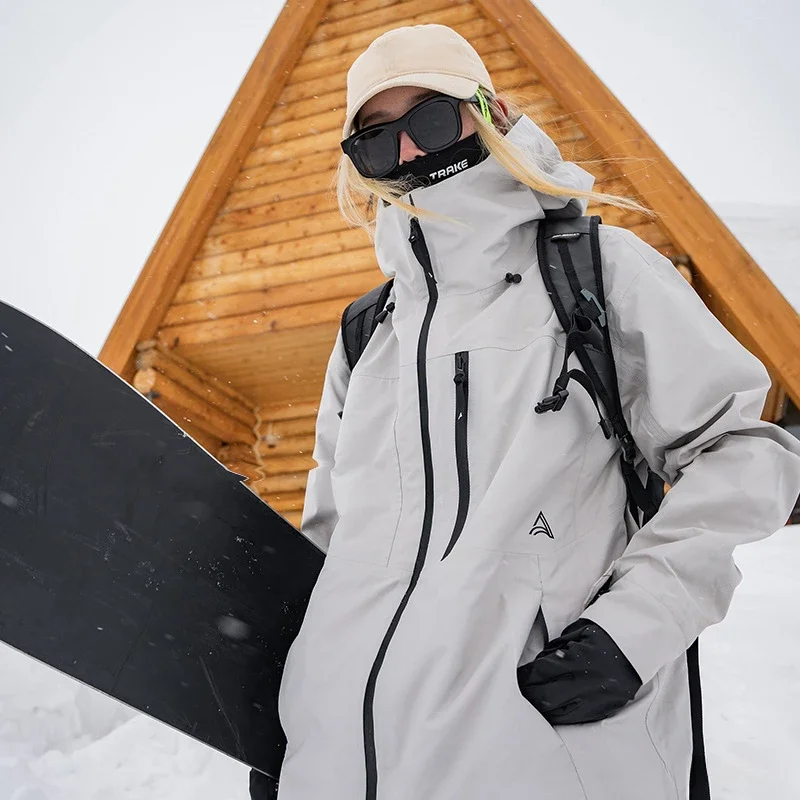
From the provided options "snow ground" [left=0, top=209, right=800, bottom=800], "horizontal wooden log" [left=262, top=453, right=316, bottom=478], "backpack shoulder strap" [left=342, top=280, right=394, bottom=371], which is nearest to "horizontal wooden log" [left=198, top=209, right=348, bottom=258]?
"horizontal wooden log" [left=262, top=453, right=316, bottom=478]

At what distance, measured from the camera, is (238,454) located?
5.72 m

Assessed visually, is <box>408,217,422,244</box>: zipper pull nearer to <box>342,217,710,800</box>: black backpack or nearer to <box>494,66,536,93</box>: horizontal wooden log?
<box>342,217,710,800</box>: black backpack

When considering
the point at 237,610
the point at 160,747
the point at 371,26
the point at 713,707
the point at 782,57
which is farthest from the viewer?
the point at 782,57

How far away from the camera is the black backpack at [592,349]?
128cm

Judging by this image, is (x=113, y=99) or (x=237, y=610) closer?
(x=237, y=610)

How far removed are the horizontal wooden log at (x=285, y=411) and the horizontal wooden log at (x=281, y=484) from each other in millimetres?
447

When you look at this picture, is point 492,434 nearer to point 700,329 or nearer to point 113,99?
point 700,329

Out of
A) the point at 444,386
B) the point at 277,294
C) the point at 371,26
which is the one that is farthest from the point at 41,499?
the point at 371,26

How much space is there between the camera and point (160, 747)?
2.89 metres

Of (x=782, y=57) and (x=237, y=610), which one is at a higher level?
(x=237, y=610)

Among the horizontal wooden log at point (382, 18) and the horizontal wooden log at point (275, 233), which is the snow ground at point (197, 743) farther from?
→ the horizontal wooden log at point (382, 18)

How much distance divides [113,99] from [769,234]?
68417 millimetres

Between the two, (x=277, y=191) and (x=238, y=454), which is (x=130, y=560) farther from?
(x=238, y=454)

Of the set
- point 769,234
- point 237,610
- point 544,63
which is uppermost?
point 237,610
